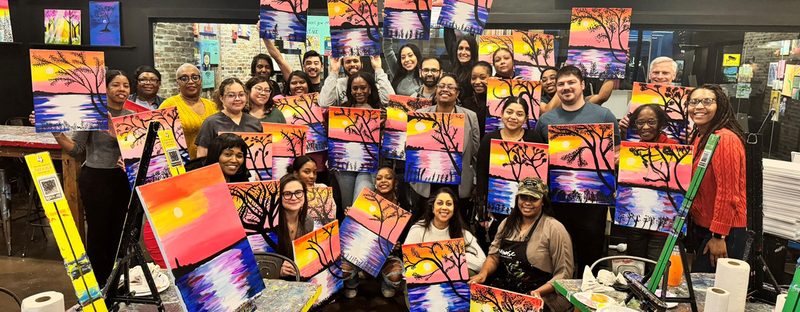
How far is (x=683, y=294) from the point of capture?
2172 mm

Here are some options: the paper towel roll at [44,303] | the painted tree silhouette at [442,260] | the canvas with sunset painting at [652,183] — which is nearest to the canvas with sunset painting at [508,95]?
the canvas with sunset painting at [652,183]

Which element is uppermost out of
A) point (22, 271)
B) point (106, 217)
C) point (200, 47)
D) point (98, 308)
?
point (200, 47)

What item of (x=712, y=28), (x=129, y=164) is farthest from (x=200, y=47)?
(x=712, y=28)

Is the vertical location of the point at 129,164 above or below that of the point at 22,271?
above

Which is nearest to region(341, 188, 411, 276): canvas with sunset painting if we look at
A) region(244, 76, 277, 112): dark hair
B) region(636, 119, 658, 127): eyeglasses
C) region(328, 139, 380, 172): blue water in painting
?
region(328, 139, 380, 172): blue water in painting

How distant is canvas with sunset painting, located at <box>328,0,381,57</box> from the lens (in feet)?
12.1

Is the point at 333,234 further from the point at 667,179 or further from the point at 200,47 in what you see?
the point at 200,47

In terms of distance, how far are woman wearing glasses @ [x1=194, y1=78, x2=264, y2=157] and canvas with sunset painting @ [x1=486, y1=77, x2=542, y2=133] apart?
152 cm

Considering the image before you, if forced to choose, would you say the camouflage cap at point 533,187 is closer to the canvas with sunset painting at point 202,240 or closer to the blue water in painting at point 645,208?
the blue water in painting at point 645,208

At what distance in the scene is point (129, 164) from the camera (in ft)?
9.97

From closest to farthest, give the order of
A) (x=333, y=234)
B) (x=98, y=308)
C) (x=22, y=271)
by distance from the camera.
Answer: (x=98, y=308), (x=333, y=234), (x=22, y=271)

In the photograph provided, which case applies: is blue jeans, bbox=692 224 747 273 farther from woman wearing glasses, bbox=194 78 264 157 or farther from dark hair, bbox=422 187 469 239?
woman wearing glasses, bbox=194 78 264 157

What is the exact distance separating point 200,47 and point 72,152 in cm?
299

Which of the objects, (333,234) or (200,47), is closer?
(333,234)
